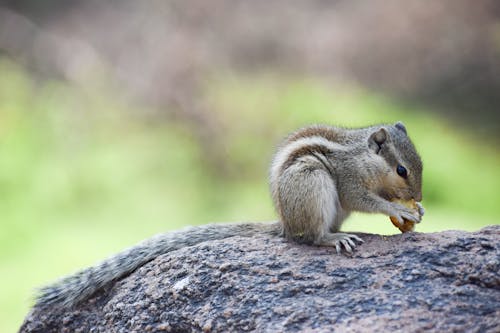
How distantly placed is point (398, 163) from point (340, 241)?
486 mm

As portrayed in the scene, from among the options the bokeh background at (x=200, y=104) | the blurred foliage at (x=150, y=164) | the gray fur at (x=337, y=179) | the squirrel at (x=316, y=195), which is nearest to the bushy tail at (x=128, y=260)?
the squirrel at (x=316, y=195)

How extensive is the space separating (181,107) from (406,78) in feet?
7.58

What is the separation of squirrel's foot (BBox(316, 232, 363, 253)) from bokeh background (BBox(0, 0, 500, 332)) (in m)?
2.58

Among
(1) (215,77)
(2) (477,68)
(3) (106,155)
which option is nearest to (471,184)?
(2) (477,68)

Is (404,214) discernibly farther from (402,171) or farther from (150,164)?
(150,164)

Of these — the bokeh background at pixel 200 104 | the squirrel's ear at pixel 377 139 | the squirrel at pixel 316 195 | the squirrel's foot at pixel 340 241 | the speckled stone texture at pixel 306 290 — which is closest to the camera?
the speckled stone texture at pixel 306 290

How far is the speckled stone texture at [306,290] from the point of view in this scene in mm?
2395

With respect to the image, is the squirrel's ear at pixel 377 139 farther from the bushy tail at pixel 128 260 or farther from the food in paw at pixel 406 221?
the bushy tail at pixel 128 260

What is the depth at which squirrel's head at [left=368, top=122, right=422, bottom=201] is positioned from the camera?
3037 millimetres

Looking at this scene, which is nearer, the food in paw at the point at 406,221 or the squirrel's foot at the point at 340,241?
the squirrel's foot at the point at 340,241

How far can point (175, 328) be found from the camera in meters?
2.72

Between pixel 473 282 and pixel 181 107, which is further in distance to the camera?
pixel 181 107

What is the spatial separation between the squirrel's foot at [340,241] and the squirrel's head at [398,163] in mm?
368

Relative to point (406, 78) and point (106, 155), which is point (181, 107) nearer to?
point (106, 155)
